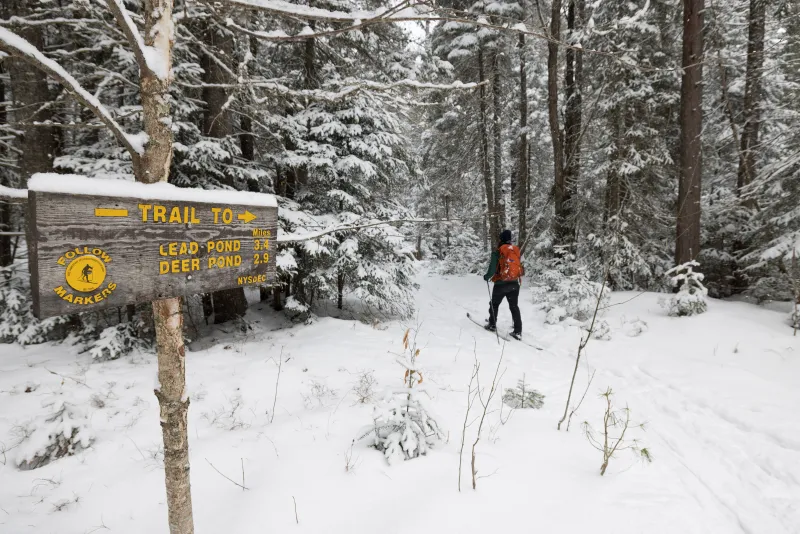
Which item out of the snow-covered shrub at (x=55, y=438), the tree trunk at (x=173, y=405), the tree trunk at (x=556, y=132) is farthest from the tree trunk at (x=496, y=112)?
the tree trunk at (x=173, y=405)

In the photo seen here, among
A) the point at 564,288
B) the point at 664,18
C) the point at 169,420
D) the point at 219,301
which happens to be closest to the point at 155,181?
the point at 169,420

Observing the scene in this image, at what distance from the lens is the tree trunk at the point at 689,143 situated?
25.7 ft

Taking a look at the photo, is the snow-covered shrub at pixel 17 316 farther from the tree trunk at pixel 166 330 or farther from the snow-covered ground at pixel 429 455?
the tree trunk at pixel 166 330

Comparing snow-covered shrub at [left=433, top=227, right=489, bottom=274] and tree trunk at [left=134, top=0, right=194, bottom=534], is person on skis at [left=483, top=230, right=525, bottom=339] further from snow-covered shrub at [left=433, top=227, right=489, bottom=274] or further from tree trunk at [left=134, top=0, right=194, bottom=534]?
snow-covered shrub at [left=433, top=227, right=489, bottom=274]

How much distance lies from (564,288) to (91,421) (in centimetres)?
883

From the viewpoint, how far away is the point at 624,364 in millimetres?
5738

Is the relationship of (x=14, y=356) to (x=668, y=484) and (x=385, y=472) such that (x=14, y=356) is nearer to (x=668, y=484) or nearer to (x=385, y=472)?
(x=385, y=472)

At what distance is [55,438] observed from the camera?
3.44 metres

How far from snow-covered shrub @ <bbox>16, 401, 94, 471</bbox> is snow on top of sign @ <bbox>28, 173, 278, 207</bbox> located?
335cm

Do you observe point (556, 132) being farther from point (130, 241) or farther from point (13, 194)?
point (13, 194)

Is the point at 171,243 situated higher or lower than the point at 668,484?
higher

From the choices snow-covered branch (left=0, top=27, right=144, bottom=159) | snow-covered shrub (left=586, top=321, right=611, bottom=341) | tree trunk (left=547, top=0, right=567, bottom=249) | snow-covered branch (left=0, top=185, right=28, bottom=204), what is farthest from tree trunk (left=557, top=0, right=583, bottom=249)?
snow-covered branch (left=0, top=185, right=28, bottom=204)

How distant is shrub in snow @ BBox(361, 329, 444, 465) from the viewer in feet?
10.6

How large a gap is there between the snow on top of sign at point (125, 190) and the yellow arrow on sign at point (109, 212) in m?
0.06
